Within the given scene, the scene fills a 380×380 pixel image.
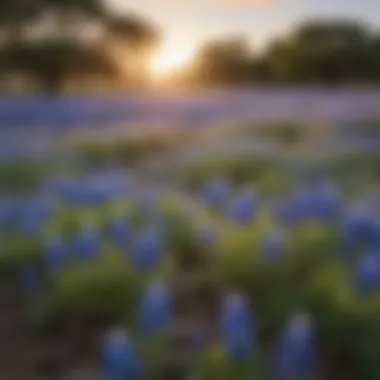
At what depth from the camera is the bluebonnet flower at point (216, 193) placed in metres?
1.08

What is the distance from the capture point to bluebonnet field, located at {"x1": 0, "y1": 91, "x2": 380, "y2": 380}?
0.81m

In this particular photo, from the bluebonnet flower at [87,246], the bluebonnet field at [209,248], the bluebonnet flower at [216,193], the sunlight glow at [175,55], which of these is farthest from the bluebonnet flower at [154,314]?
the sunlight glow at [175,55]

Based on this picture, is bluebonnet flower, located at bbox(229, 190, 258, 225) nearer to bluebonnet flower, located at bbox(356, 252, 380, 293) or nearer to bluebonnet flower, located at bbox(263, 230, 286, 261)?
bluebonnet flower, located at bbox(263, 230, 286, 261)

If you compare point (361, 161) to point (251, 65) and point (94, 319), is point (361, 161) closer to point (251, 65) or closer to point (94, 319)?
point (251, 65)

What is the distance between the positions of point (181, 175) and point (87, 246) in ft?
0.84

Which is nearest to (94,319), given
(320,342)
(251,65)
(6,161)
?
(320,342)

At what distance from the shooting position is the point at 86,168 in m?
1.20

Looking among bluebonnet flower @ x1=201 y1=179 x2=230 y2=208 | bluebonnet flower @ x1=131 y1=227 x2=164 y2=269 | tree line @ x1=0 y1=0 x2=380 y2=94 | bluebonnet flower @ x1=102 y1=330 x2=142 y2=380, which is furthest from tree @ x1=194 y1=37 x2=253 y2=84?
bluebonnet flower @ x1=102 y1=330 x2=142 y2=380

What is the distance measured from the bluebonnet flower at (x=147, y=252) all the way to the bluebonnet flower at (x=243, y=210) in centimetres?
11

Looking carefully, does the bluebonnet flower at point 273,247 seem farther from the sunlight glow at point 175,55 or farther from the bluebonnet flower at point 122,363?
the sunlight glow at point 175,55

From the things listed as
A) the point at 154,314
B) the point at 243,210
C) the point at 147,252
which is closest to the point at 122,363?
the point at 154,314

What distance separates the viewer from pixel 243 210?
3.28 ft

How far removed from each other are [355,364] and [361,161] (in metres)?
0.43

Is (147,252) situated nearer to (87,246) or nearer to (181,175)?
(87,246)
